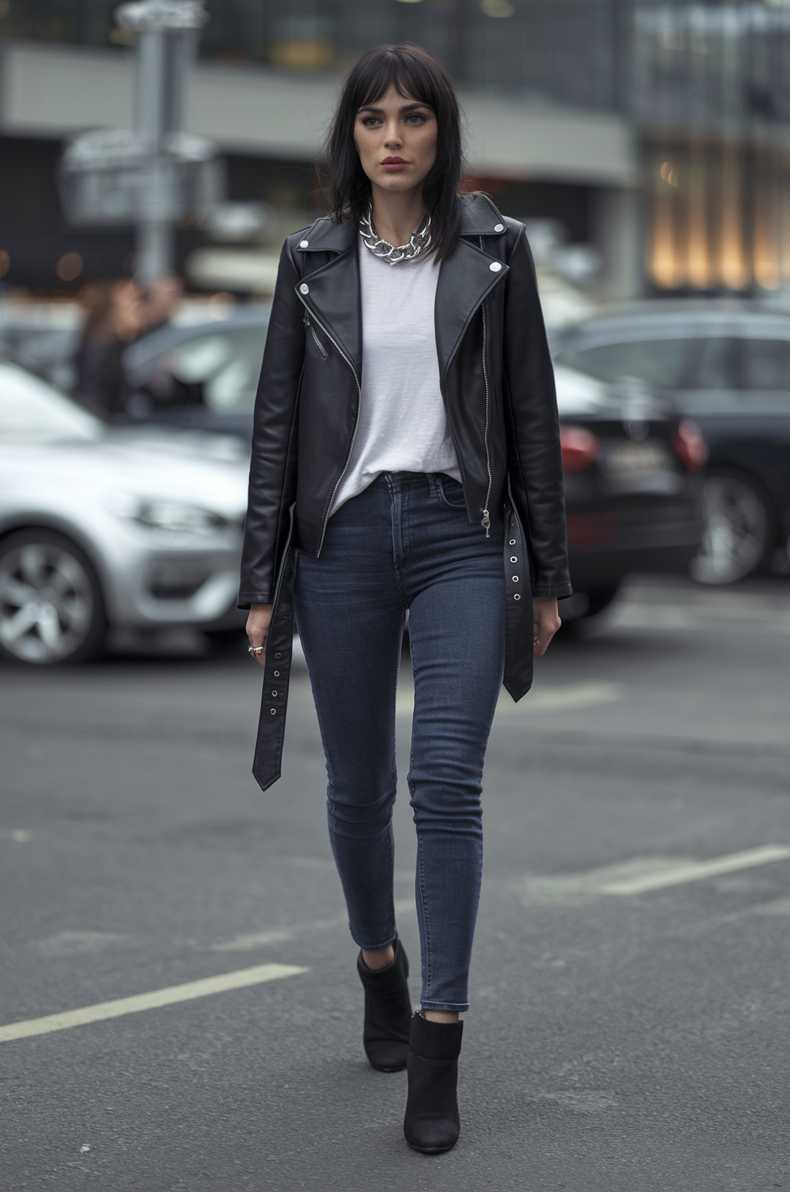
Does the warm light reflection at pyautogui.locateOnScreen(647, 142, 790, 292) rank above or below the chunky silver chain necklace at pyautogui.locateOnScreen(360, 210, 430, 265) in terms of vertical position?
below

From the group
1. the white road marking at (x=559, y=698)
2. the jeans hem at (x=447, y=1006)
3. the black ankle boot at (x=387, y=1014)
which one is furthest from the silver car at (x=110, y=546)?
the jeans hem at (x=447, y=1006)

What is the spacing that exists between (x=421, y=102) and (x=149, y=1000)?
1993 millimetres

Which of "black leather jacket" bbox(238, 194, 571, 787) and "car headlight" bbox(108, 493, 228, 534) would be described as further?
"car headlight" bbox(108, 493, 228, 534)

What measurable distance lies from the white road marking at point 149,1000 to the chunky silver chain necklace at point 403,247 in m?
1.71

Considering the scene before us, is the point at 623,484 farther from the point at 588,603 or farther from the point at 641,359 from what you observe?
the point at 641,359

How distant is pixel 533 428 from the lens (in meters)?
3.55

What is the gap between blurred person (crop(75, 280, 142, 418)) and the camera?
494 inches

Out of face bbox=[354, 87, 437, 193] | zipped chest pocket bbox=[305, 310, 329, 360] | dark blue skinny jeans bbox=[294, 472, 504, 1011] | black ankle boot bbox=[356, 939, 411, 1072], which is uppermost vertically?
face bbox=[354, 87, 437, 193]

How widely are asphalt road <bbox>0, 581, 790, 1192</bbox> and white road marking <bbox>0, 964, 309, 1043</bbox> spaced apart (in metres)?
0.01

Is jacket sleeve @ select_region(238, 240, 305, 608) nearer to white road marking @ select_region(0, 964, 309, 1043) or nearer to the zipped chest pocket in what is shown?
the zipped chest pocket

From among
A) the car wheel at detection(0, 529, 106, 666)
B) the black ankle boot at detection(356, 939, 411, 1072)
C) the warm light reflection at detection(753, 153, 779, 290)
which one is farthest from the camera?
the warm light reflection at detection(753, 153, 779, 290)

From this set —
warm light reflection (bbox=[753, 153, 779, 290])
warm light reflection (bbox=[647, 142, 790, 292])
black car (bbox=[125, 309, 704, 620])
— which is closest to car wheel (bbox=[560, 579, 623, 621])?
black car (bbox=[125, 309, 704, 620])

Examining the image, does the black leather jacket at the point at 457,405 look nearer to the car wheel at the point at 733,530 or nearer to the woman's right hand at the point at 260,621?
the woman's right hand at the point at 260,621

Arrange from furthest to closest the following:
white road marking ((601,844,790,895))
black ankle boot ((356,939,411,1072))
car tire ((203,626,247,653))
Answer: car tire ((203,626,247,653))
white road marking ((601,844,790,895))
black ankle boot ((356,939,411,1072))
